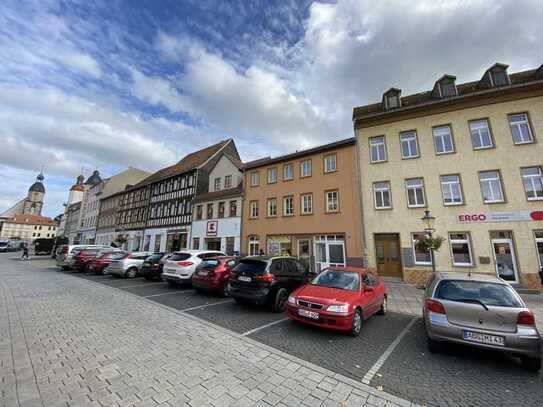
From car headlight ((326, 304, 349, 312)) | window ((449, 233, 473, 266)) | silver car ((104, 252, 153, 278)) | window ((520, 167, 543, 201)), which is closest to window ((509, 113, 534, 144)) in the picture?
window ((520, 167, 543, 201))

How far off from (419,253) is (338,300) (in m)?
11.1

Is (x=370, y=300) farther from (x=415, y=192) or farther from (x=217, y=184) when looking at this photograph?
(x=217, y=184)

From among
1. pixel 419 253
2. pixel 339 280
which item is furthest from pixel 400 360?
pixel 419 253

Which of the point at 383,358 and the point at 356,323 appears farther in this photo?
the point at 356,323

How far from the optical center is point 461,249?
518 inches

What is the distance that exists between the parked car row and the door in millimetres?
9635

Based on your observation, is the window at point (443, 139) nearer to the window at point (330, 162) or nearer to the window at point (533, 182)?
the window at point (533, 182)

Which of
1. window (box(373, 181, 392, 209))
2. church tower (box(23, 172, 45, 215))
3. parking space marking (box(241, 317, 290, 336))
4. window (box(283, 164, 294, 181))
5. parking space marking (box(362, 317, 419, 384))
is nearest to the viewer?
parking space marking (box(362, 317, 419, 384))

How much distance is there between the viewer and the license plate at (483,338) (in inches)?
155

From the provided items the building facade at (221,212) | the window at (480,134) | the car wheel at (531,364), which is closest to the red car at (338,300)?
the car wheel at (531,364)

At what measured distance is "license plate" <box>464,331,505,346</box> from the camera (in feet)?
12.9

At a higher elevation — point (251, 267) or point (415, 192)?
point (415, 192)

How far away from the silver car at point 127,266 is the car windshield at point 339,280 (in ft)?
40.6

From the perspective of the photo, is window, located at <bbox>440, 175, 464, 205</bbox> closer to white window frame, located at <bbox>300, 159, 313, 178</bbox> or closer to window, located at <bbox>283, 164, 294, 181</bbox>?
white window frame, located at <bbox>300, 159, 313, 178</bbox>
